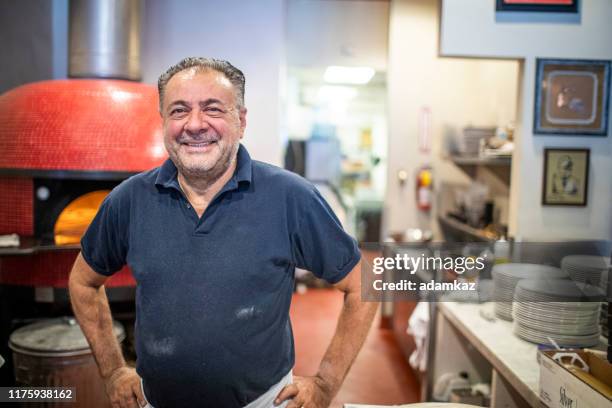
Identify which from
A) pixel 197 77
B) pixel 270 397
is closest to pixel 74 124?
pixel 197 77

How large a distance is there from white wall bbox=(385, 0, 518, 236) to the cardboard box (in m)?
2.81

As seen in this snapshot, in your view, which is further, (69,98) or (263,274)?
(69,98)

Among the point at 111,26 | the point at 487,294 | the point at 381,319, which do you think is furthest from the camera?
the point at 381,319

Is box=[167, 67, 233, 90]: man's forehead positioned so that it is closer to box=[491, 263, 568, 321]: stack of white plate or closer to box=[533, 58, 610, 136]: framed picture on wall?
box=[491, 263, 568, 321]: stack of white plate

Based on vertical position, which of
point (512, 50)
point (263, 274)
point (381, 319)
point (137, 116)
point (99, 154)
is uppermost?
point (512, 50)

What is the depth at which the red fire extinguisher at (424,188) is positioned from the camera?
4145 mm

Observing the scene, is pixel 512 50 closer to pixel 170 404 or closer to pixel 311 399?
pixel 311 399

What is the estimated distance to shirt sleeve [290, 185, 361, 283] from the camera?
1.24 m

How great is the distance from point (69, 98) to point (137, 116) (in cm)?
23

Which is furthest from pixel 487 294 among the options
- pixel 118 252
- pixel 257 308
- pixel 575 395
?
pixel 118 252

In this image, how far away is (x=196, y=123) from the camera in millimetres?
1125

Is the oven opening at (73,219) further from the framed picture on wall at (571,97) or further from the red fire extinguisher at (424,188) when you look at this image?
the red fire extinguisher at (424,188)

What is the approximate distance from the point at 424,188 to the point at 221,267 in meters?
3.20

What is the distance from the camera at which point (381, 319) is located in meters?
4.01
